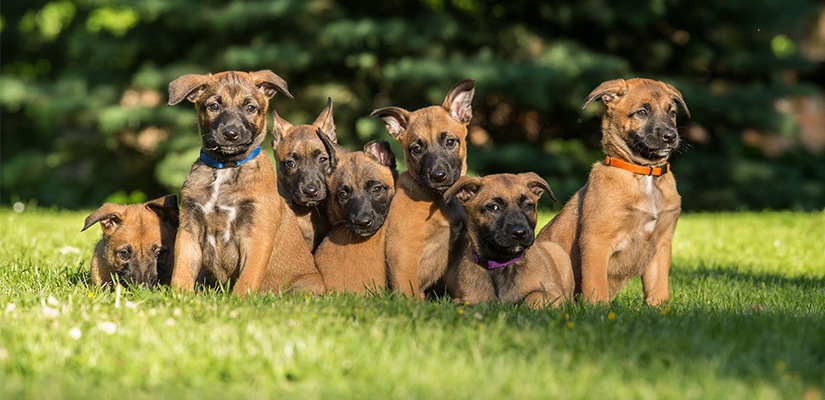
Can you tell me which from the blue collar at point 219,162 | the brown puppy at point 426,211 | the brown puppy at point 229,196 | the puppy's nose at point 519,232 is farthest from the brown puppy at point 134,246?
the puppy's nose at point 519,232

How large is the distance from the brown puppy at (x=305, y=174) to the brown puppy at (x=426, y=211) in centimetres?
61

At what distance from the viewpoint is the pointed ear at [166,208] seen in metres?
7.67

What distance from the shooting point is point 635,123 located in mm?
7219

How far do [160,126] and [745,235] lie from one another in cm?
988

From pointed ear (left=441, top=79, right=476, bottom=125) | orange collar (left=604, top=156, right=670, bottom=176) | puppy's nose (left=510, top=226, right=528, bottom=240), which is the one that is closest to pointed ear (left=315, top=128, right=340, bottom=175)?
pointed ear (left=441, top=79, right=476, bottom=125)

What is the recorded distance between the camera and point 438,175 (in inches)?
281

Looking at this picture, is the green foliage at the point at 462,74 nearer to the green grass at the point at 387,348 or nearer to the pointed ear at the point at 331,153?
the pointed ear at the point at 331,153

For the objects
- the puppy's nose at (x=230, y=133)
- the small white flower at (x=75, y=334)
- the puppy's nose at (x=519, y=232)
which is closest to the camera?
the small white flower at (x=75, y=334)

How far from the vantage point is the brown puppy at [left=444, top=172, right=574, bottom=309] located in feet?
21.7

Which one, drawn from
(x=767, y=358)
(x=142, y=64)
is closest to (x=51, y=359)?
(x=767, y=358)

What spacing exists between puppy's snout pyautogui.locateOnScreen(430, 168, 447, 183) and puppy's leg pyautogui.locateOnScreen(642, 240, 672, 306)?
166 centimetres

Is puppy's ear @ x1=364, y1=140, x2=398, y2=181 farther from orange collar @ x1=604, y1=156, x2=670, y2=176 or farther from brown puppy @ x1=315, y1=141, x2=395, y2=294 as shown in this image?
orange collar @ x1=604, y1=156, x2=670, y2=176

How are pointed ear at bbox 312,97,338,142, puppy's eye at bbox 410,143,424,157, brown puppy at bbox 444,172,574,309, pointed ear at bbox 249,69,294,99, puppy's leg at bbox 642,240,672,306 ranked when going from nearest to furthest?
brown puppy at bbox 444,172,574,309
pointed ear at bbox 249,69,294,99
puppy's leg at bbox 642,240,672,306
puppy's eye at bbox 410,143,424,157
pointed ear at bbox 312,97,338,142

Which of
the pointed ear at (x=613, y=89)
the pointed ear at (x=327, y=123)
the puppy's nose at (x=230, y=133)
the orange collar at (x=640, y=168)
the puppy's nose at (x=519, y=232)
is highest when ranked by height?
the pointed ear at (x=613, y=89)
